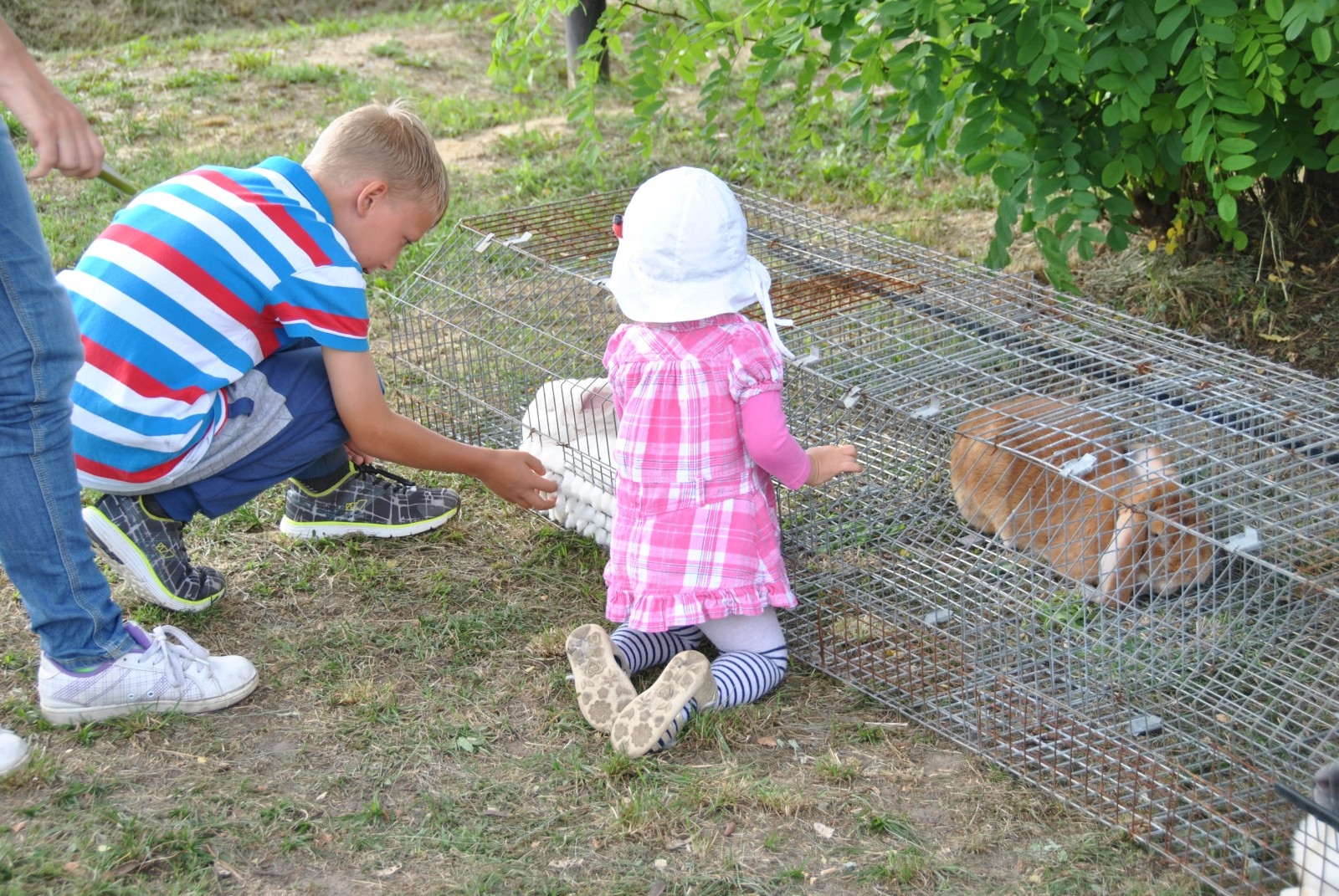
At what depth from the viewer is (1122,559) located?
8.58 feet

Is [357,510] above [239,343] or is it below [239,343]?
below

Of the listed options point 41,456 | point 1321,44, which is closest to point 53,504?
point 41,456

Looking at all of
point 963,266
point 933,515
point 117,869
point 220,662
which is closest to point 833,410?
point 933,515

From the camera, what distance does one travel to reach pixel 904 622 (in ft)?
8.81

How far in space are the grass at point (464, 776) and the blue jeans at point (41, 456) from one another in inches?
9.0

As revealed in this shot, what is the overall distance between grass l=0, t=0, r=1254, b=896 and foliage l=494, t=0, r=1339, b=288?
1.44 metres

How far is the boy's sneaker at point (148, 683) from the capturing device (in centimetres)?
235

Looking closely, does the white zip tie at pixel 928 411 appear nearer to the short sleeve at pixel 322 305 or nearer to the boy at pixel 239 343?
the boy at pixel 239 343

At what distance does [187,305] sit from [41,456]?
54 cm

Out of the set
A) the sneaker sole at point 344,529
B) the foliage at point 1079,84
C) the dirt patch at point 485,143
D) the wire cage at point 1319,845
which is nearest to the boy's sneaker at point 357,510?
the sneaker sole at point 344,529

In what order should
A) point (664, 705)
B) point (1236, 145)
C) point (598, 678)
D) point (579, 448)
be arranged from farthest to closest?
point (579, 448) < point (1236, 145) < point (598, 678) < point (664, 705)

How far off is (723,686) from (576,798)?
39 cm

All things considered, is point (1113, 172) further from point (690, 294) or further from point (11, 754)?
point (11, 754)

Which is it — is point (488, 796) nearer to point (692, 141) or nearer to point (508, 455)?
point (508, 455)
